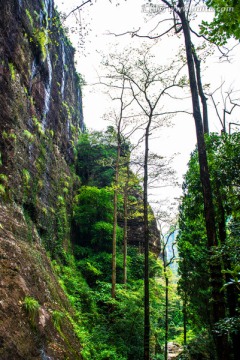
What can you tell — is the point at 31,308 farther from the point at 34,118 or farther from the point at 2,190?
the point at 34,118

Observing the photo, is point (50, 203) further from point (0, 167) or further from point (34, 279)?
point (34, 279)

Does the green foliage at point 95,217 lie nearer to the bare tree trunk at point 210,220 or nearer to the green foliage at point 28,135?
Answer: the green foliage at point 28,135

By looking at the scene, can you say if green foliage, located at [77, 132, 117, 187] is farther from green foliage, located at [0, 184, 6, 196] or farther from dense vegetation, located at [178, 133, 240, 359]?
green foliage, located at [0, 184, 6, 196]

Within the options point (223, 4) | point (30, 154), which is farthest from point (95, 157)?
point (223, 4)

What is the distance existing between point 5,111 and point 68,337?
281 inches

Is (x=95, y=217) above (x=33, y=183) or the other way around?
above

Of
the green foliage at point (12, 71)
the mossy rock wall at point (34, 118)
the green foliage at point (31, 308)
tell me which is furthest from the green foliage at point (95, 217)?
the green foliage at point (31, 308)

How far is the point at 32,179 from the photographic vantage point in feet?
36.3

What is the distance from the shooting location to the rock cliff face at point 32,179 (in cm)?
543

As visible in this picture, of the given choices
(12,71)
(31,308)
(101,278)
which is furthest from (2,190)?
(101,278)

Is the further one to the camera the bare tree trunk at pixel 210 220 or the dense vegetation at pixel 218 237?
the dense vegetation at pixel 218 237

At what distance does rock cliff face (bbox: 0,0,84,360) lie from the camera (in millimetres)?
5426

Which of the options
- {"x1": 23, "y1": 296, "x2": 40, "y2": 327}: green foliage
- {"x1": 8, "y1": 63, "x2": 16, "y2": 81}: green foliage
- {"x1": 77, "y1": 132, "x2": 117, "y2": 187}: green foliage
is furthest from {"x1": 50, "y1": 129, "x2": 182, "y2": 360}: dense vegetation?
{"x1": 8, "y1": 63, "x2": 16, "y2": 81}: green foliage

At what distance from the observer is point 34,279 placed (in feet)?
23.0
